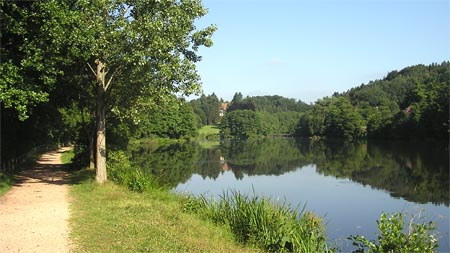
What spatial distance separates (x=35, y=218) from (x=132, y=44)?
288 inches

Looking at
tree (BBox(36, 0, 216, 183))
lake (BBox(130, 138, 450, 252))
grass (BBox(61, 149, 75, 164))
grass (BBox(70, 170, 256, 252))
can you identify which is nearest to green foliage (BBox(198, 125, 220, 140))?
grass (BBox(61, 149, 75, 164))

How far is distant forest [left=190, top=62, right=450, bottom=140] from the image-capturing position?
260ft

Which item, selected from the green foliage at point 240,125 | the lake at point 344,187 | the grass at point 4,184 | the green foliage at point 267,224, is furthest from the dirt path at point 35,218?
the green foliage at point 240,125

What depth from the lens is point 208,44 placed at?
1927cm

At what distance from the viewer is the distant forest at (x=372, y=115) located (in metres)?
79.2

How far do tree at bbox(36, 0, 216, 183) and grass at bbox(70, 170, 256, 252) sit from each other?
454 cm

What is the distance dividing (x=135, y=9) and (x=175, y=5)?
1.65 metres

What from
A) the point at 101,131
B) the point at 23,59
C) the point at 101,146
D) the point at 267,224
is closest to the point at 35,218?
the point at 267,224

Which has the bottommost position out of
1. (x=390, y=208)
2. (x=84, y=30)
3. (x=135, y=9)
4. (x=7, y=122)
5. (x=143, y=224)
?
(x=390, y=208)

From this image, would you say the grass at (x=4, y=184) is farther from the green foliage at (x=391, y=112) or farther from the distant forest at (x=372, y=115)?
the distant forest at (x=372, y=115)

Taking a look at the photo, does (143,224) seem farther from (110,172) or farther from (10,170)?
(10,170)

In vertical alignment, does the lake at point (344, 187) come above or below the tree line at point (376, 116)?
below

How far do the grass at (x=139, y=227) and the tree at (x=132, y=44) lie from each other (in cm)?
454

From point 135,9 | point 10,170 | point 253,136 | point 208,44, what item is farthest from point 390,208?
point 253,136
